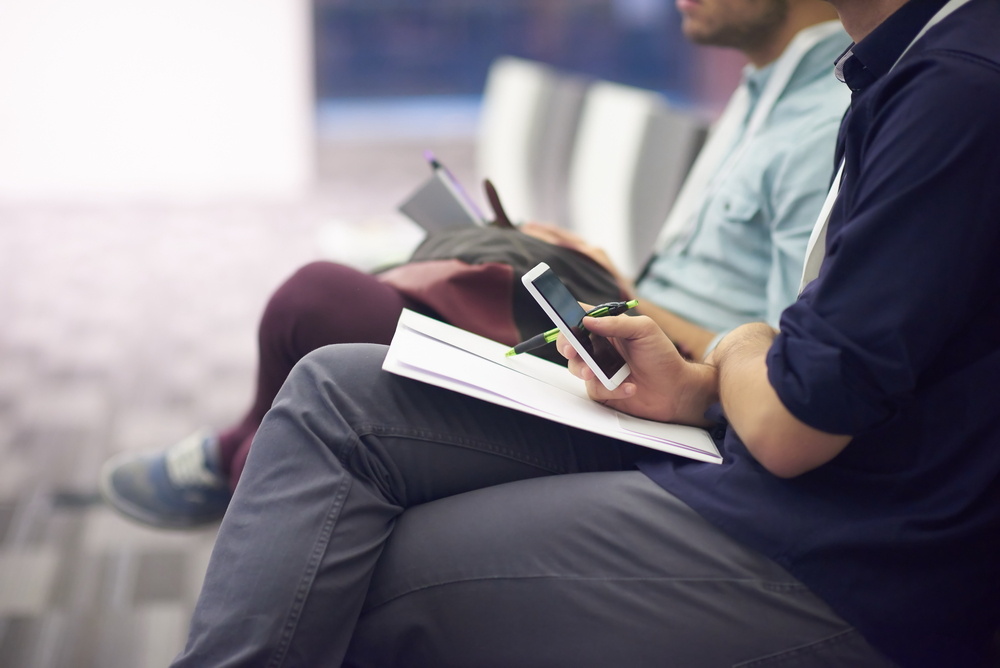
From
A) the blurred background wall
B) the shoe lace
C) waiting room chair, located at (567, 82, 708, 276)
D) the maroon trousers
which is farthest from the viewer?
the blurred background wall

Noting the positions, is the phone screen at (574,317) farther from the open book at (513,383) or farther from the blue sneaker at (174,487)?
the blue sneaker at (174,487)

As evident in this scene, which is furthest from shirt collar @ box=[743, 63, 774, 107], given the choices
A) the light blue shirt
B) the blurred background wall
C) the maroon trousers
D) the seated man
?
the blurred background wall

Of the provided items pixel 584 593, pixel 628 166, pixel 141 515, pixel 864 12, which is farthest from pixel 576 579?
pixel 628 166

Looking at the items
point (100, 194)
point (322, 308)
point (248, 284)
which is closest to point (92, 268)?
point (248, 284)

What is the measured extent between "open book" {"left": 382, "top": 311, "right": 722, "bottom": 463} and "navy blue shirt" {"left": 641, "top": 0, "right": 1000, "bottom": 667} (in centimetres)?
5

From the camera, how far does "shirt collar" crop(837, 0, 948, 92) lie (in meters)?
0.88

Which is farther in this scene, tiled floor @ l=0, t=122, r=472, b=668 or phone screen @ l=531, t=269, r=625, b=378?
tiled floor @ l=0, t=122, r=472, b=668

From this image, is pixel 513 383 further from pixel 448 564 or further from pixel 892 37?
pixel 892 37

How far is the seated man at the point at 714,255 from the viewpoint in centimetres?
123

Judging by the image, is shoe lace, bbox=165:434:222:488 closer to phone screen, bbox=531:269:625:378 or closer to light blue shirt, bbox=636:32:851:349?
light blue shirt, bbox=636:32:851:349

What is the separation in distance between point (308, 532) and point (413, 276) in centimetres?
47

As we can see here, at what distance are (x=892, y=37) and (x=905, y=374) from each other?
34 cm

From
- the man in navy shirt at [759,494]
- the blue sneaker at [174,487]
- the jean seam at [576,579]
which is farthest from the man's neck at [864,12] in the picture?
the blue sneaker at [174,487]

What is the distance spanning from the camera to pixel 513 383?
960 millimetres
